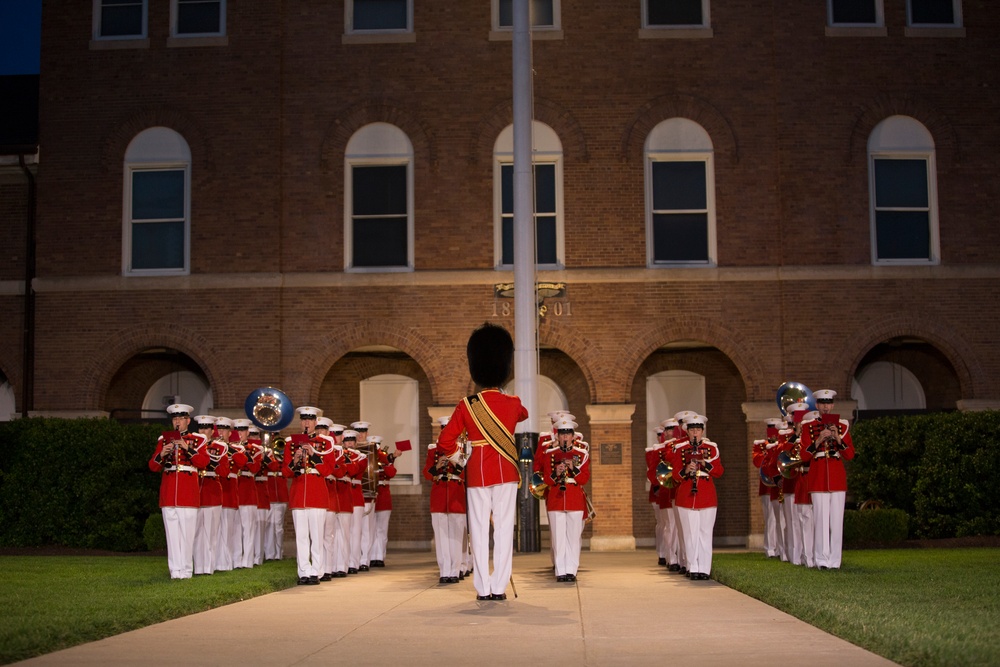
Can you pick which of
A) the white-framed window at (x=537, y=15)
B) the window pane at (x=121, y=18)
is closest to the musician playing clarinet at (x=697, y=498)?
the white-framed window at (x=537, y=15)

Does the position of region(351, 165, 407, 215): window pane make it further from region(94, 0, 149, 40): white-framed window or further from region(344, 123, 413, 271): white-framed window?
region(94, 0, 149, 40): white-framed window

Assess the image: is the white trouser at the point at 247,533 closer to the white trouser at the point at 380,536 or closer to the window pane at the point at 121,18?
the white trouser at the point at 380,536

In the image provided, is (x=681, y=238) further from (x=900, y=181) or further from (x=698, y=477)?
(x=698, y=477)

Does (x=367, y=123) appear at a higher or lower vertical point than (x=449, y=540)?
higher

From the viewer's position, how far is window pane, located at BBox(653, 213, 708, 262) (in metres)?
24.1

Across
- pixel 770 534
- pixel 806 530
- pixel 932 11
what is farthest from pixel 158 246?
pixel 932 11

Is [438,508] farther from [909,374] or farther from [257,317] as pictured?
[909,374]

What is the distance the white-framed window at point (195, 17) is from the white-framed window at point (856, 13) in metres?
11.4

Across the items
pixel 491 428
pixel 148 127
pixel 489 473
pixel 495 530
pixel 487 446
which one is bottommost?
pixel 495 530

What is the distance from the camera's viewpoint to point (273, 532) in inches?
806

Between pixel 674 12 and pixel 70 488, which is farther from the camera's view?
pixel 674 12

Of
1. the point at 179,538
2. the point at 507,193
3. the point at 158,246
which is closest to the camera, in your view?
the point at 179,538

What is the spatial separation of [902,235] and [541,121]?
7018mm

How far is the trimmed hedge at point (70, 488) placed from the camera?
830 inches
